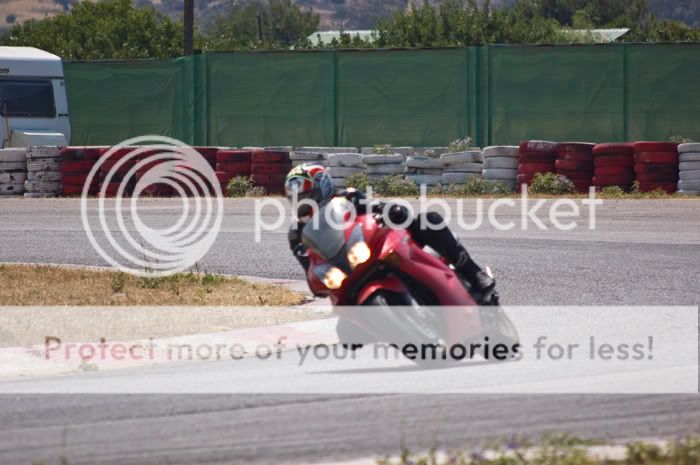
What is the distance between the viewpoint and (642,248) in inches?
610

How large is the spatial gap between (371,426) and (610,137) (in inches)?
732

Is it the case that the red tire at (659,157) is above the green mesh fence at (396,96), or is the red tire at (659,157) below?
below

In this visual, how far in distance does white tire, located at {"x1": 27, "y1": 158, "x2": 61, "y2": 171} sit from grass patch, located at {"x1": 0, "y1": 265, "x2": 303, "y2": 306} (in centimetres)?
1150

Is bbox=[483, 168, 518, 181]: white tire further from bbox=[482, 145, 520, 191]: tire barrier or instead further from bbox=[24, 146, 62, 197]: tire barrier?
bbox=[24, 146, 62, 197]: tire barrier

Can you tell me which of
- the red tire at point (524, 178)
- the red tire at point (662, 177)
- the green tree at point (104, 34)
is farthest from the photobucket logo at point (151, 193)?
the green tree at point (104, 34)

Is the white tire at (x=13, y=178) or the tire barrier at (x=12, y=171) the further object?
the white tire at (x=13, y=178)

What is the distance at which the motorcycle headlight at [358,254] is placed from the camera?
8.07 m

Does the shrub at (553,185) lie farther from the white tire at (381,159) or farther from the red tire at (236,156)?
the red tire at (236,156)

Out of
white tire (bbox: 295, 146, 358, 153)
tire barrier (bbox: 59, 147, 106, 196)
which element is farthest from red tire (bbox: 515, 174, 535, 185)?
tire barrier (bbox: 59, 147, 106, 196)

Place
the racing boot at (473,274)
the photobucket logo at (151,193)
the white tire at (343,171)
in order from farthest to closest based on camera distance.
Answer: the white tire at (343,171) < the photobucket logo at (151,193) < the racing boot at (473,274)

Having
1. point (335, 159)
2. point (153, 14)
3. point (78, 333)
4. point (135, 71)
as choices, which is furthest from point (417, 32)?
point (78, 333)

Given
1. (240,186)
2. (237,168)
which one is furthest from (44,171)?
(240,186)

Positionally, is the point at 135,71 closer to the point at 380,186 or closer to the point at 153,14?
the point at 380,186

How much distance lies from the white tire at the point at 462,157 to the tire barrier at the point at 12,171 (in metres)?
8.81
